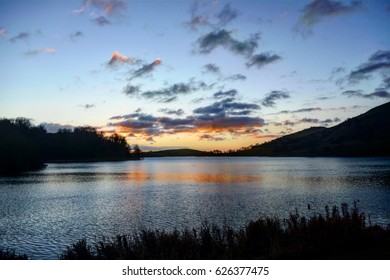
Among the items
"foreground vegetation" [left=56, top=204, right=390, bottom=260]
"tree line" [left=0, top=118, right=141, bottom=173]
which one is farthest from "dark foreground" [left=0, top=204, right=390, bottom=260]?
"tree line" [left=0, top=118, right=141, bottom=173]

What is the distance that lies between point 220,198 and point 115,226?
18.7 m

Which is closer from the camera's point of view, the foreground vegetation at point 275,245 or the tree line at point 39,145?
the foreground vegetation at point 275,245

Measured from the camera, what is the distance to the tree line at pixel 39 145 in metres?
94.0

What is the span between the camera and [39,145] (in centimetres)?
13412

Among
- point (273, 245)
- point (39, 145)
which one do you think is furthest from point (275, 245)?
point (39, 145)

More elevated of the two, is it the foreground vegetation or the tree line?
the tree line

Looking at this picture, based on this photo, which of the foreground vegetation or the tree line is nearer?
the foreground vegetation

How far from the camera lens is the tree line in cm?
9400

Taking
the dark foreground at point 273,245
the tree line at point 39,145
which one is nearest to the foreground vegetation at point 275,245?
the dark foreground at point 273,245

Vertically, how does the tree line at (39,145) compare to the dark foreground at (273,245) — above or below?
above

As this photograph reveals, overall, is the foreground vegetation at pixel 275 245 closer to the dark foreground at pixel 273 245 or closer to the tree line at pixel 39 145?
the dark foreground at pixel 273 245

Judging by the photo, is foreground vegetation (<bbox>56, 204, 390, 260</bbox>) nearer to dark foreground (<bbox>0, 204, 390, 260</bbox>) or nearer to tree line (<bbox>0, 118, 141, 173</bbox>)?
dark foreground (<bbox>0, 204, 390, 260</bbox>)
